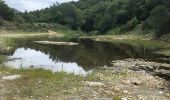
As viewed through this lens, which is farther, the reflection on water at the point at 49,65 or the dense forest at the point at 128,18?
the dense forest at the point at 128,18

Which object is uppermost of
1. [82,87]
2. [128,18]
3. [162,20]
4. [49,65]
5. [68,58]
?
[162,20]

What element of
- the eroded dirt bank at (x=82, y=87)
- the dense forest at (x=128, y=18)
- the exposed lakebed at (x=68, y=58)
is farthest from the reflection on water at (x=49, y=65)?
the dense forest at (x=128, y=18)

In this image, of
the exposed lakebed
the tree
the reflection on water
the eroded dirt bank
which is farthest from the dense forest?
the eroded dirt bank

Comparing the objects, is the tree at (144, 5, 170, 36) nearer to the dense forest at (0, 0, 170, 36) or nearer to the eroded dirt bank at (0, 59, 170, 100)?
the dense forest at (0, 0, 170, 36)

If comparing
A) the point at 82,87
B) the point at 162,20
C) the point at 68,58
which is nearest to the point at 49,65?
the point at 68,58

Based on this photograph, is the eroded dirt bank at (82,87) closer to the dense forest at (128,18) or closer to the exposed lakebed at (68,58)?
the exposed lakebed at (68,58)

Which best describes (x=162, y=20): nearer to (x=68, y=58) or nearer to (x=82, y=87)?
(x=68, y=58)

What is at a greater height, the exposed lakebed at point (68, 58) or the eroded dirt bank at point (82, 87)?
the eroded dirt bank at point (82, 87)

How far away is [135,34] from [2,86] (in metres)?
97.1

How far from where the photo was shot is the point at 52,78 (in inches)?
1053

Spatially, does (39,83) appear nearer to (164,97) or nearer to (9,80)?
(9,80)

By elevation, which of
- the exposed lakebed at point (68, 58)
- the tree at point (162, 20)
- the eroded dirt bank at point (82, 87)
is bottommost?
the exposed lakebed at point (68, 58)

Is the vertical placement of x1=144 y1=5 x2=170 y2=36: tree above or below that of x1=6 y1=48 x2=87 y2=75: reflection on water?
above

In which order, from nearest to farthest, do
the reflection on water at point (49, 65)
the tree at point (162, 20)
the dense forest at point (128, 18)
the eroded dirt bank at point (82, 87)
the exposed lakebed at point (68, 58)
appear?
the eroded dirt bank at point (82, 87) → the reflection on water at point (49, 65) → the exposed lakebed at point (68, 58) → the tree at point (162, 20) → the dense forest at point (128, 18)
